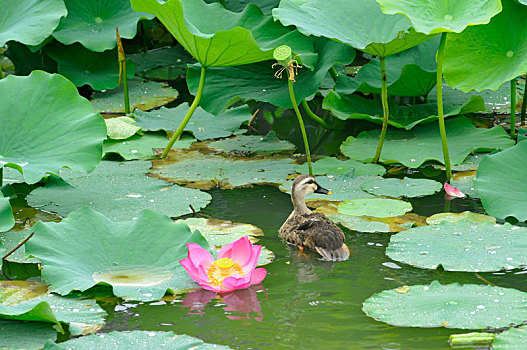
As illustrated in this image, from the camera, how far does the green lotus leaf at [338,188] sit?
5008mm

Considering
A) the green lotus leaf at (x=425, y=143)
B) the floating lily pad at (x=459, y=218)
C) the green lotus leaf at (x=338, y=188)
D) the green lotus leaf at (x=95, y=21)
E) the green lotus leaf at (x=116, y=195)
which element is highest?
the green lotus leaf at (x=95, y=21)

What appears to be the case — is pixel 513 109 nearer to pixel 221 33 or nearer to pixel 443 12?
pixel 443 12

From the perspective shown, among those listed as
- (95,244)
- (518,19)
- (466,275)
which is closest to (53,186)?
(95,244)

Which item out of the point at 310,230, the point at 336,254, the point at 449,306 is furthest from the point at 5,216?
the point at 449,306

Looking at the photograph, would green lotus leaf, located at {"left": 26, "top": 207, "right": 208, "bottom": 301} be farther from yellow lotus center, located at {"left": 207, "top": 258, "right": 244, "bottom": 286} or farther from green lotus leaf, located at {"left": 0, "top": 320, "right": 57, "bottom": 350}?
green lotus leaf, located at {"left": 0, "top": 320, "right": 57, "bottom": 350}

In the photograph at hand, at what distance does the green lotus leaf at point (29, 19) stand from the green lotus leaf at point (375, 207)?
2.96 m

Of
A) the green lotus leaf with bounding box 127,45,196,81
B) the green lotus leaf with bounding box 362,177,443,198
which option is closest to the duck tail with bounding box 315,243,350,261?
the green lotus leaf with bounding box 362,177,443,198

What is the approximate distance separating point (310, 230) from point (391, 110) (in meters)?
2.51

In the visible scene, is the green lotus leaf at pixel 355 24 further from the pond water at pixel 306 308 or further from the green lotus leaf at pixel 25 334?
the green lotus leaf at pixel 25 334

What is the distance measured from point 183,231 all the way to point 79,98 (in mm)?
1388

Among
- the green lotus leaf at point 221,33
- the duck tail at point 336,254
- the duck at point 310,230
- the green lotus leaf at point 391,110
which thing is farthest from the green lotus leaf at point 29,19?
the duck tail at point 336,254

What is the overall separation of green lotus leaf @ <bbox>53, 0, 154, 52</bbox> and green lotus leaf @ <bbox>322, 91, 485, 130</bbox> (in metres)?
2.13

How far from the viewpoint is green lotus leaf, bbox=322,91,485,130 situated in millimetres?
A: 6031

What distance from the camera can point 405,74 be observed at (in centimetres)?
619
